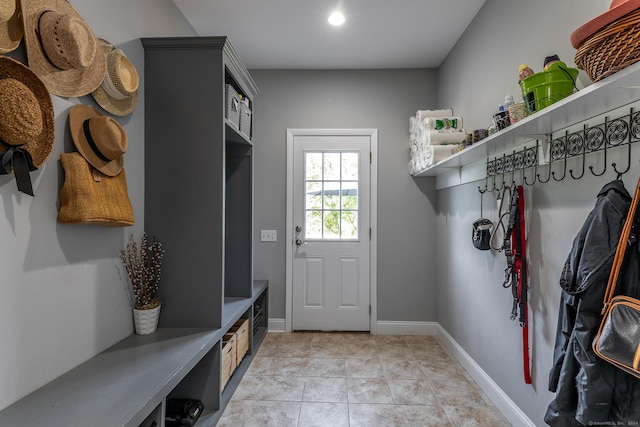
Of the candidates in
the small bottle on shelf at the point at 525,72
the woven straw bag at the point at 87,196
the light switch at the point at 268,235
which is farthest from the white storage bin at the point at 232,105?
the small bottle on shelf at the point at 525,72

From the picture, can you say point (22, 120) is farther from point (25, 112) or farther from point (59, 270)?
point (59, 270)

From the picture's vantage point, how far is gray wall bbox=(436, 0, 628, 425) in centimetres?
154

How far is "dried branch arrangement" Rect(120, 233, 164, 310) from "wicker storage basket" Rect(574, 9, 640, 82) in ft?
6.81

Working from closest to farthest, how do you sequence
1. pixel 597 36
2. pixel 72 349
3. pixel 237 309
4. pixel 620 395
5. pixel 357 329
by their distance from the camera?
pixel 597 36 < pixel 620 395 < pixel 72 349 < pixel 237 309 < pixel 357 329

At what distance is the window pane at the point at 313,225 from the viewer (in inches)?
136

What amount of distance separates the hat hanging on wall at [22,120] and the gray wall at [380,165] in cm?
231

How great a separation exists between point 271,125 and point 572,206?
2.73 m

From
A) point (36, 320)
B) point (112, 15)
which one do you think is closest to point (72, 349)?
point (36, 320)

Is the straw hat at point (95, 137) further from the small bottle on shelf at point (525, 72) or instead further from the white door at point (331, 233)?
the white door at point (331, 233)

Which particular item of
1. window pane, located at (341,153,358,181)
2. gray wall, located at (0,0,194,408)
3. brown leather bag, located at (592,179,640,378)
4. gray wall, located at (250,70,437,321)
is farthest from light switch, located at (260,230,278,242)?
brown leather bag, located at (592,179,640,378)

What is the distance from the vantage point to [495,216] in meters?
2.16

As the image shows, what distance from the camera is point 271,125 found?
3475 millimetres

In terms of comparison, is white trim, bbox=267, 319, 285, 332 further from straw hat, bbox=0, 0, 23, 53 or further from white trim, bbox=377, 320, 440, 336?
straw hat, bbox=0, 0, 23, 53

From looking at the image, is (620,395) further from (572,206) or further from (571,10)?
(571,10)
